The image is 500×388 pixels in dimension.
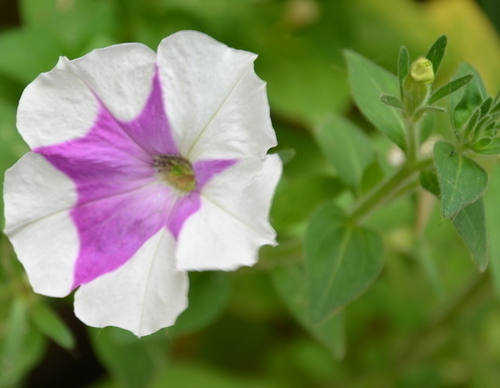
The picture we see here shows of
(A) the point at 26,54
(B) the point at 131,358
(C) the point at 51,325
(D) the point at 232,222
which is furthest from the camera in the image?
(A) the point at 26,54

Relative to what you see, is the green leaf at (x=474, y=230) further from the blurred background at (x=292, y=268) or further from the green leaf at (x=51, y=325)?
the green leaf at (x=51, y=325)

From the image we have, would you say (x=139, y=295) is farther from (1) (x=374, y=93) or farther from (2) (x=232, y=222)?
(1) (x=374, y=93)

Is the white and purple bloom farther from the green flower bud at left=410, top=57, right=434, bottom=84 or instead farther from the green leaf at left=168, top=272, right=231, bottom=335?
the green leaf at left=168, top=272, right=231, bottom=335

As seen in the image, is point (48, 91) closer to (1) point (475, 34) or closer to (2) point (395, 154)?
(2) point (395, 154)

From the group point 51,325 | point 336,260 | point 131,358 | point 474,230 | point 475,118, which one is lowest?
point 131,358

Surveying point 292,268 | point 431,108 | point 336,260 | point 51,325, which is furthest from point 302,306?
point 431,108

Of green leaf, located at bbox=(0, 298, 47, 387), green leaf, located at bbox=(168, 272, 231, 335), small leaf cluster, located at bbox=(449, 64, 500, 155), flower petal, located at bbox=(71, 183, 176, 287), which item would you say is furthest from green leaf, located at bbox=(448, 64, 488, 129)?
green leaf, located at bbox=(0, 298, 47, 387)
